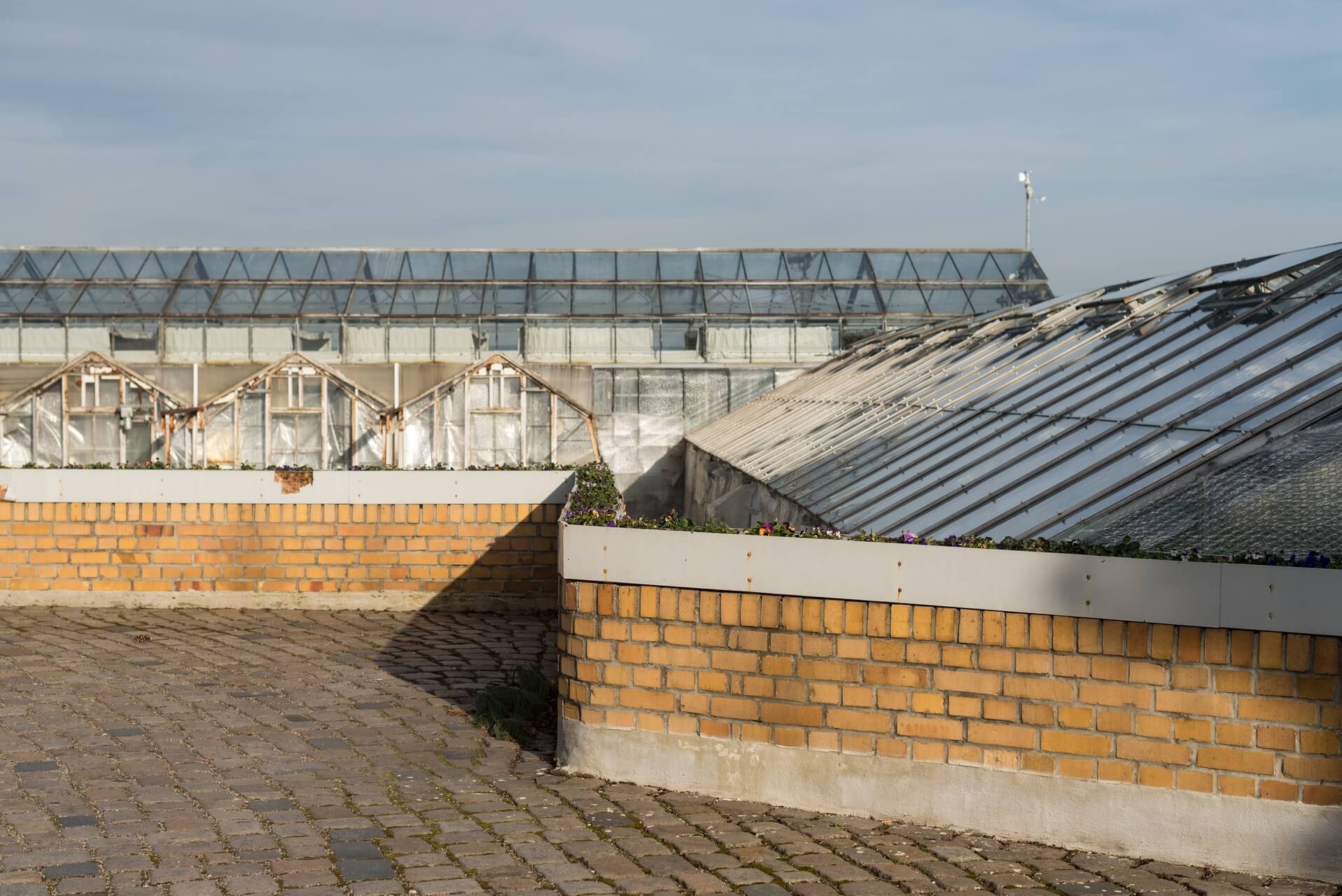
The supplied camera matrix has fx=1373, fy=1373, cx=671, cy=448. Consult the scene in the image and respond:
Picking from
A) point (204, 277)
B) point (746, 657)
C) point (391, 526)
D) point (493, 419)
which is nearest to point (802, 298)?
point (493, 419)

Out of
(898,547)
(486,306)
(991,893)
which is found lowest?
(991,893)

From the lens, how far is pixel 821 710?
24.6ft

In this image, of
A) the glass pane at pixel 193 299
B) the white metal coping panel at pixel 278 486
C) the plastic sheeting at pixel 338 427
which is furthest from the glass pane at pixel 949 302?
the white metal coping panel at pixel 278 486

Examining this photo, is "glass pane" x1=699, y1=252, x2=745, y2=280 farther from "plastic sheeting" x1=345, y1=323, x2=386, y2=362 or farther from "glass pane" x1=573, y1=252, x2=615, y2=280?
"plastic sheeting" x1=345, y1=323, x2=386, y2=362

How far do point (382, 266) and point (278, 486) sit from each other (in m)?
20.5

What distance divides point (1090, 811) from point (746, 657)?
6.48ft

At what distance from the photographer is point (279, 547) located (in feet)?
50.4

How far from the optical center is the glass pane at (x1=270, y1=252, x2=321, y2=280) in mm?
34250

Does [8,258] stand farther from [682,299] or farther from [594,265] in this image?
[682,299]

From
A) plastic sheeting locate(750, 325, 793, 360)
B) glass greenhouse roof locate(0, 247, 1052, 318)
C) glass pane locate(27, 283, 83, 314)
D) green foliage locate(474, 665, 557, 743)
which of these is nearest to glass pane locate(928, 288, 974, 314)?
glass greenhouse roof locate(0, 247, 1052, 318)

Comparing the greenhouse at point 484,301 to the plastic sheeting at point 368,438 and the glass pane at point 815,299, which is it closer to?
the glass pane at point 815,299

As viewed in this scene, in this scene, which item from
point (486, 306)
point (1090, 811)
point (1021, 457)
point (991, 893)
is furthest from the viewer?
point (486, 306)

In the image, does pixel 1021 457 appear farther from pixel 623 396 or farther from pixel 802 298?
pixel 802 298

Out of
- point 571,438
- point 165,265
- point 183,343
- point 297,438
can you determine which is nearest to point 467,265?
point 183,343
